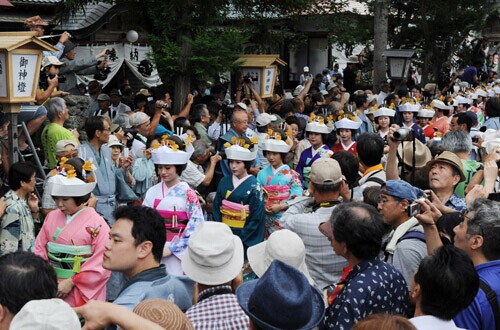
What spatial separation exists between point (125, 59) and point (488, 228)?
1017cm

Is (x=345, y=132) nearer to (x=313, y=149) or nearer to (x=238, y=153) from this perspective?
(x=313, y=149)

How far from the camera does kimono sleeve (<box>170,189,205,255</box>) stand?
18.7ft

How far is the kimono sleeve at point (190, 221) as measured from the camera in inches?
224

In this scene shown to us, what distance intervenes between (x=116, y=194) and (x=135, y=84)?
25.6 ft

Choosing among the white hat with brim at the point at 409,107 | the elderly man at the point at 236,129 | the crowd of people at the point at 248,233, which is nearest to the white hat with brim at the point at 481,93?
the white hat with brim at the point at 409,107

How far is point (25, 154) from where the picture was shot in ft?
26.4

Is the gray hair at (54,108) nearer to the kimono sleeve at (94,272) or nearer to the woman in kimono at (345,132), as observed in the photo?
the kimono sleeve at (94,272)

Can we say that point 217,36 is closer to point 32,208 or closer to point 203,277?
point 32,208

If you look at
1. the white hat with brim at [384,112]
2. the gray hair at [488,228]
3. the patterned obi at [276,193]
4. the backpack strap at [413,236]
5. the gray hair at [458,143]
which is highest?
the white hat with brim at [384,112]

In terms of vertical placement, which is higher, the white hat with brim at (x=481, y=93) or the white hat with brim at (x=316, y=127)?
the white hat with brim at (x=481, y=93)

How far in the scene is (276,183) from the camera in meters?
7.27

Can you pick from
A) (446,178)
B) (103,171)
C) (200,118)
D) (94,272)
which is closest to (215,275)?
(94,272)

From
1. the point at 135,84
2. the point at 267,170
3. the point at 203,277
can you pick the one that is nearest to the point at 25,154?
the point at 267,170

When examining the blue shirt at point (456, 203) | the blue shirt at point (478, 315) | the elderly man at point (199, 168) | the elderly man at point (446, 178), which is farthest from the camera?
the elderly man at point (199, 168)
